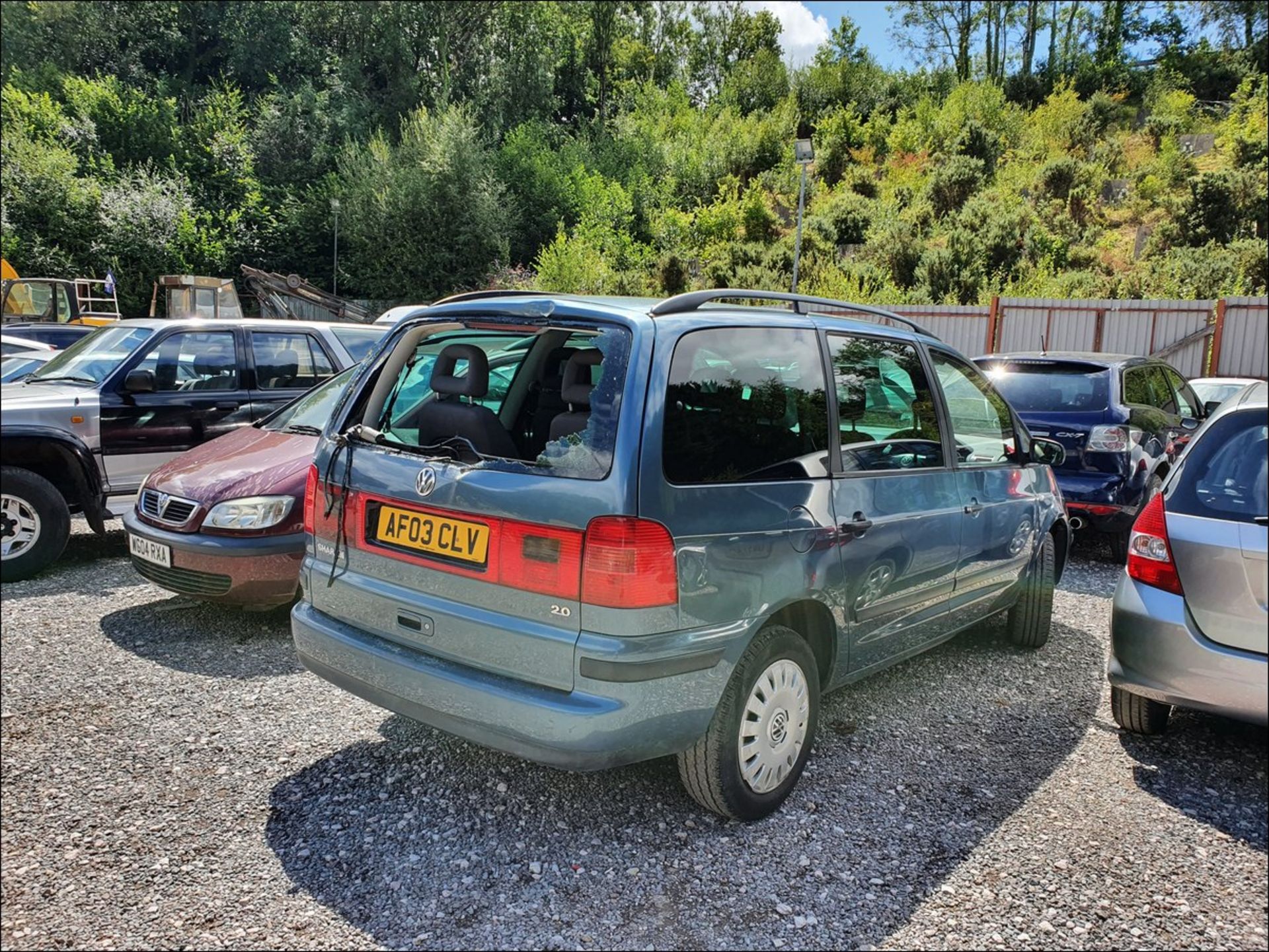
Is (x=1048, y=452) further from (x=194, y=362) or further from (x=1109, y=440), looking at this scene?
(x=194, y=362)

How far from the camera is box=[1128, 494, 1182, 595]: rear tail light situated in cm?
258

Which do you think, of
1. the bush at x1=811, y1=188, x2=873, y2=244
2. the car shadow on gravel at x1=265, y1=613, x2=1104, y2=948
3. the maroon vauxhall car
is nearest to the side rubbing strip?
the car shadow on gravel at x1=265, y1=613, x2=1104, y2=948

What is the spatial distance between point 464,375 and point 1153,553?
2.36m

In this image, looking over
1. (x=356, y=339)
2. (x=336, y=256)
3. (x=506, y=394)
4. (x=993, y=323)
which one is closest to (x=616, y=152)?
(x=336, y=256)

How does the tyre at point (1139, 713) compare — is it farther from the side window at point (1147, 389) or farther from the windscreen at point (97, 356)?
the windscreen at point (97, 356)

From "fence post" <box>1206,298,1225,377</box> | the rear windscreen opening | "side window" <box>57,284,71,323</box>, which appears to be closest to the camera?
the rear windscreen opening

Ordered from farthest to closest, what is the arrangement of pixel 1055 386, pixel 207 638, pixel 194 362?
pixel 1055 386, pixel 194 362, pixel 207 638

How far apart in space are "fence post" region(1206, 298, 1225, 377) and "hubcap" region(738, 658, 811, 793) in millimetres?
14563

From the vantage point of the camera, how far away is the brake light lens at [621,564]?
89.2 inches

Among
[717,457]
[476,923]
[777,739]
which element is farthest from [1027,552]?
Result: [476,923]

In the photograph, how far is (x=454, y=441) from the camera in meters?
2.70

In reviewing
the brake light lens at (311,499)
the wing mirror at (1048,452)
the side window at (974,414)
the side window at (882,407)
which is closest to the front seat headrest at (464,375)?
the brake light lens at (311,499)

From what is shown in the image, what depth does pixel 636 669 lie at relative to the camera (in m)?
2.29

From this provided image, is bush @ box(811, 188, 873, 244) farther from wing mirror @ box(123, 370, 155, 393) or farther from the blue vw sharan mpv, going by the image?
the blue vw sharan mpv
